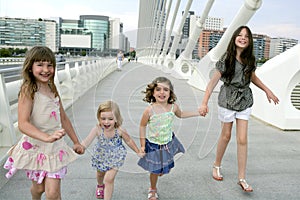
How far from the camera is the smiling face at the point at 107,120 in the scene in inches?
93.8

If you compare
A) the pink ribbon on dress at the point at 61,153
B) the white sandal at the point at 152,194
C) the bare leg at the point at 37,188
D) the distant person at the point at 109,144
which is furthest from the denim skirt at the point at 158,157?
the bare leg at the point at 37,188

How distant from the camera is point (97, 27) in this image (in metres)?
4.93

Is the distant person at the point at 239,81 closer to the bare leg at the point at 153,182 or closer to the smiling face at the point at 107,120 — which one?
the bare leg at the point at 153,182

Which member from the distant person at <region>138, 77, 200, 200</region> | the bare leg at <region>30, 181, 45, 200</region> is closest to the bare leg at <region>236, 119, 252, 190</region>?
the distant person at <region>138, 77, 200, 200</region>

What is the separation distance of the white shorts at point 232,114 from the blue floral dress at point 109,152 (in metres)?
1.18

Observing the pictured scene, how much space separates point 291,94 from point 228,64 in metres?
3.03

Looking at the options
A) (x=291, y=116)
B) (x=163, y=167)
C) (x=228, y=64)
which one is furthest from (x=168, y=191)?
(x=291, y=116)

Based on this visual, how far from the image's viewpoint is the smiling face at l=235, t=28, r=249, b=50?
118 inches

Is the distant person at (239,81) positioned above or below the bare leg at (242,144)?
above

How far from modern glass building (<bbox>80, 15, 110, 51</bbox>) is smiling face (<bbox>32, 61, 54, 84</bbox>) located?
878 millimetres

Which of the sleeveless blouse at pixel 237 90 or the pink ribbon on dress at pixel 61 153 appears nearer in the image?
the pink ribbon on dress at pixel 61 153

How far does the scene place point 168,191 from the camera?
2977 millimetres

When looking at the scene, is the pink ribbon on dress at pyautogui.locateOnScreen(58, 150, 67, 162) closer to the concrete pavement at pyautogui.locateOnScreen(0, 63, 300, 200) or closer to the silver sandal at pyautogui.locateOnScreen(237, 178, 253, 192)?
the concrete pavement at pyautogui.locateOnScreen(0, 63, 300, 200)

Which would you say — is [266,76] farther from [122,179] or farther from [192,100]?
[122,179]
